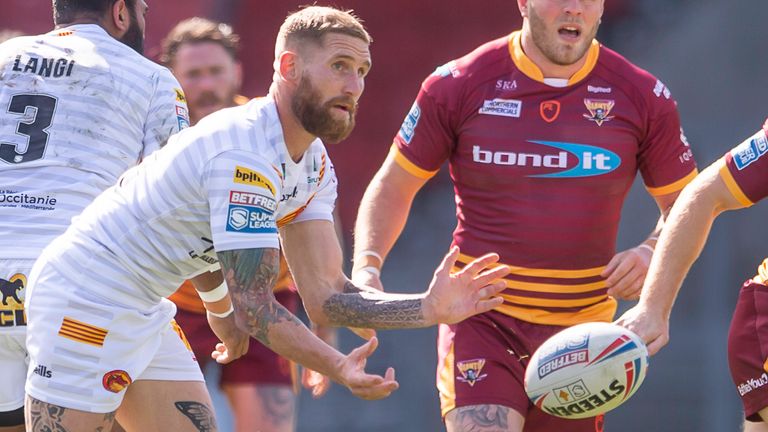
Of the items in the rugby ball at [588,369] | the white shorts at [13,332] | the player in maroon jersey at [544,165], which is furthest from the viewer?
the player in maroon jersey at [544,165]

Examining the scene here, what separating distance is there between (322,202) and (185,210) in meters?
0.75

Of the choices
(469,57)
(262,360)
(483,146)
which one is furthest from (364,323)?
(262,360)

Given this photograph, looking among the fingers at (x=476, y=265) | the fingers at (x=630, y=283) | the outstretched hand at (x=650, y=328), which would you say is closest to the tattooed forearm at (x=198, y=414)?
A: the fingers at (x=476, y=265)

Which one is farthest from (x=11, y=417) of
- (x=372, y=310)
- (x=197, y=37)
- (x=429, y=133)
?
(x=197, y=37)

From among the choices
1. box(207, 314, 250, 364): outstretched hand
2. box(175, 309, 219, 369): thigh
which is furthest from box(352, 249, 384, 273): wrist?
box(175, 309, 219, 369): thigh

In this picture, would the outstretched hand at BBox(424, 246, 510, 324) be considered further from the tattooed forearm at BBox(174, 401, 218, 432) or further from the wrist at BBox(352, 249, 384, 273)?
the wrist at BBox(352, 249, 384, 273)

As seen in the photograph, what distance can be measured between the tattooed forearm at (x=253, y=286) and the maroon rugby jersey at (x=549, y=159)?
146 cm

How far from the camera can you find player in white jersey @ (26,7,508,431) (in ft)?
15.6

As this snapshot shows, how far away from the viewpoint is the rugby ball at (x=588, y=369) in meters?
4.96

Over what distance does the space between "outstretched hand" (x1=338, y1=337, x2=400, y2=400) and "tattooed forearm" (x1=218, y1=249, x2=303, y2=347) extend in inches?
11.9

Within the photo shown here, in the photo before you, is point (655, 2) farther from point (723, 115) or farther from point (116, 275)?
point (116, 275)

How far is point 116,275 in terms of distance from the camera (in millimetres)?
4941

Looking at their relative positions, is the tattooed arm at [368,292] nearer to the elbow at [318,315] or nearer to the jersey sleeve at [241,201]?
the elbow at [318,315]

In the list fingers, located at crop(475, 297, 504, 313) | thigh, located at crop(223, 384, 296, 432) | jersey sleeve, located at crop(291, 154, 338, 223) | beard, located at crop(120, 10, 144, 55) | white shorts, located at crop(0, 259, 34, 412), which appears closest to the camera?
fingers, located at crop(475, 297, 504, 313)
